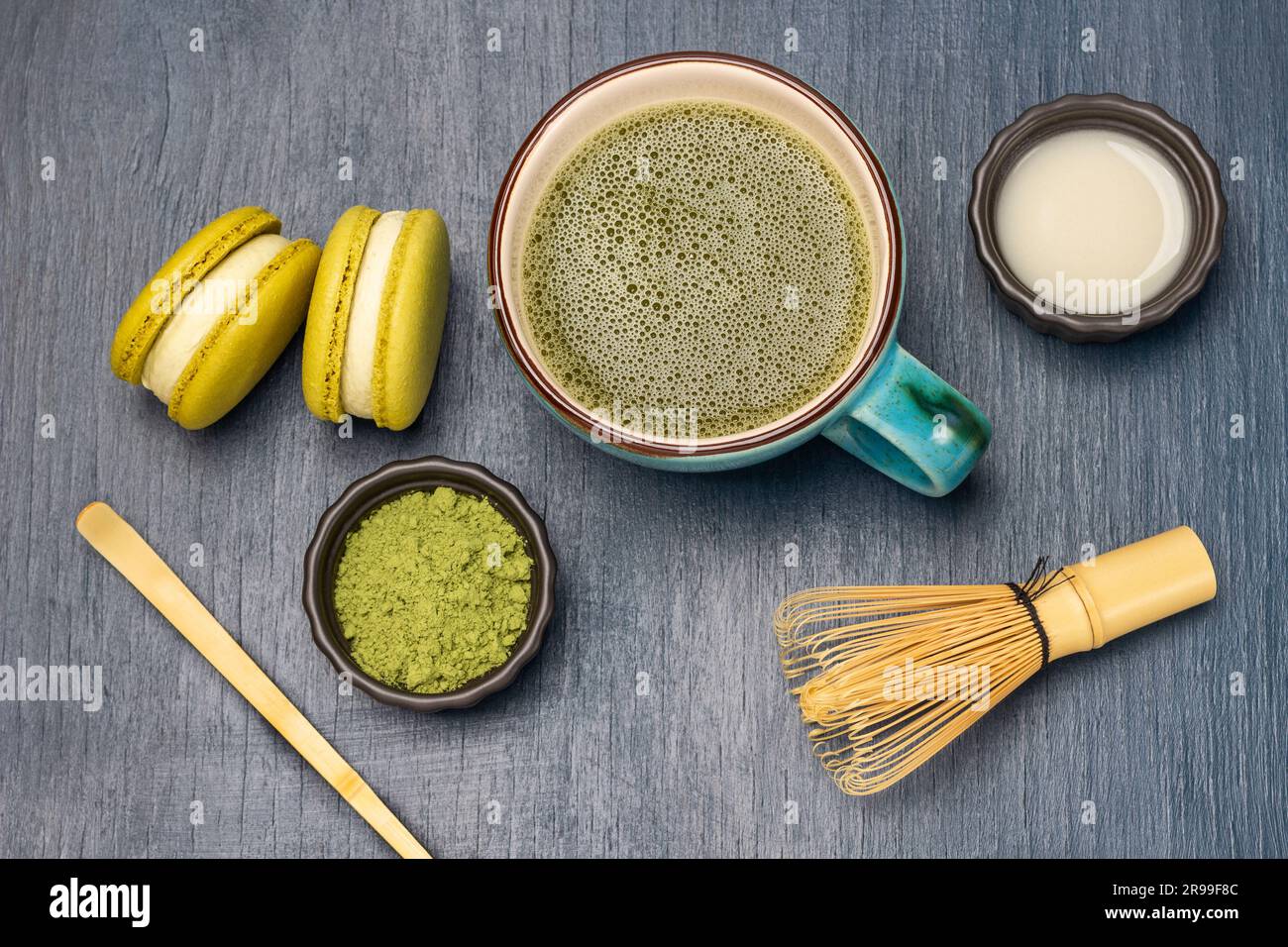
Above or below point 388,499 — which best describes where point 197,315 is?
Answer: above

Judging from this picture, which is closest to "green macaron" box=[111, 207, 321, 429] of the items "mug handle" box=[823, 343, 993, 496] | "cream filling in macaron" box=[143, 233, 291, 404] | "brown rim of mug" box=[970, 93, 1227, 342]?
"cream filling in macaron" box=[143, 233, 291, 404]

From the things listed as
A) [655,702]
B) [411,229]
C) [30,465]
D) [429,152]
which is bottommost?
[655,702]

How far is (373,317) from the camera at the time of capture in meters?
0.96

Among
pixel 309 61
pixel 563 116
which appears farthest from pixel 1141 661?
pixel 309 61

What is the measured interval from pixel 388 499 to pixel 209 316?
20 cm

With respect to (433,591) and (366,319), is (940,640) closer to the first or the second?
(433,591)

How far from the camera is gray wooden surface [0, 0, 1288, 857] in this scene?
102 centimetres

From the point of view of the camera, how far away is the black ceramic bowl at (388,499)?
960 mm

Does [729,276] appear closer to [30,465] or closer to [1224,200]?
[1224,200]

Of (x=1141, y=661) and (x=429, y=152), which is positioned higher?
(x=429, y=152)

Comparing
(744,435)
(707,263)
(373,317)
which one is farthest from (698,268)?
(373,317)

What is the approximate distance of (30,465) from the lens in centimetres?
106

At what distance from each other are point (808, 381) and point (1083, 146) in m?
0.35

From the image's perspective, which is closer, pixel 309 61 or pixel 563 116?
pixel 563 116
